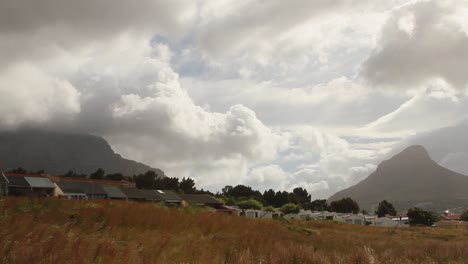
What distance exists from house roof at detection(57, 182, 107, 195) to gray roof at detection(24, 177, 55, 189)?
68.6 inches

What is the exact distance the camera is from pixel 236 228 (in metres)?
17.3

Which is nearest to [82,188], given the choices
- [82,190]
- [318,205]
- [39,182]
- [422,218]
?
[82,190]

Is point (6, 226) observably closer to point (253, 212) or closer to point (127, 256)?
point (127, 256)

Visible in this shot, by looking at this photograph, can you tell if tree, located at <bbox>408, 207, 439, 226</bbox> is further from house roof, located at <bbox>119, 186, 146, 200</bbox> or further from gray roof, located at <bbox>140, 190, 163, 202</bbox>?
house roof, located at <bbox>119, 186, 146, 200</bbox>

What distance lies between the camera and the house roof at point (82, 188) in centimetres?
6894

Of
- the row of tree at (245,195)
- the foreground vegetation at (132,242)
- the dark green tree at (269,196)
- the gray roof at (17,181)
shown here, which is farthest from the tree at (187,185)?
the foreground vegetation at (132,242)

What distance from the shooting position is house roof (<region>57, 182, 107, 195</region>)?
68.9 m

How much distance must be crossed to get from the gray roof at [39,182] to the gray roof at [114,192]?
26.3 feet

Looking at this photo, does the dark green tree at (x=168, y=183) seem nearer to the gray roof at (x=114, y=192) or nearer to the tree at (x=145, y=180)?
the tree at (x=145, y=180)

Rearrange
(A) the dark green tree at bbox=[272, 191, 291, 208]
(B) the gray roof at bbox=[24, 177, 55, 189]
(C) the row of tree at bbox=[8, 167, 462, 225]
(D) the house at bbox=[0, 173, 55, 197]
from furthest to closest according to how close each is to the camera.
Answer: (A) the dark green tree at bbox=[272, 191, 291, 208] < (C) the row of tree at bbox=[8, 167, 462, 225] < (B) the gray roof at bbox=[24, 177, 55, 189] < (D) the house at bbox=[0, 173, 55, 197]

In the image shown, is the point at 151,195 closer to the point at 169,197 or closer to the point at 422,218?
the point at 169,197

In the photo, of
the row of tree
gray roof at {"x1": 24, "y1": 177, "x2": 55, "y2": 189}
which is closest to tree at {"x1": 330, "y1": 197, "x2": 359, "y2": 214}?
the row of tree

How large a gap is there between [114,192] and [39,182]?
11.2m

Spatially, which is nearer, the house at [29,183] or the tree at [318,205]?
the house at [29,183]
